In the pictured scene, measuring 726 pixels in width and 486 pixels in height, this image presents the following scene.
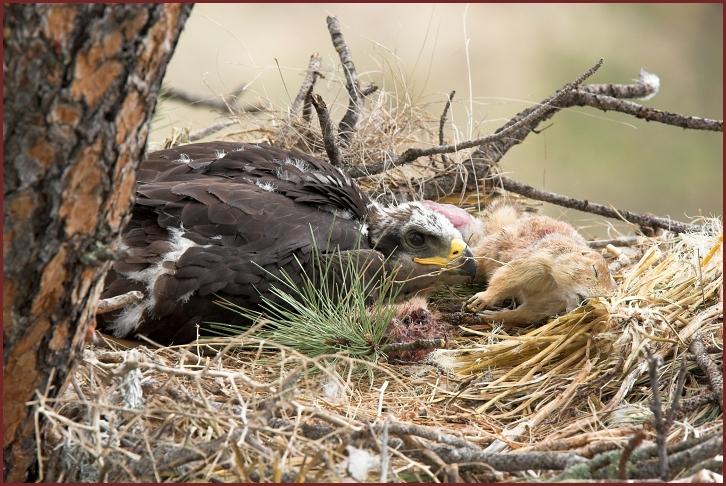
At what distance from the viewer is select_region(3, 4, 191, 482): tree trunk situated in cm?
191

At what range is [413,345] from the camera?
3.21 metres

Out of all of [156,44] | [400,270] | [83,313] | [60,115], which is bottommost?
[400,270]

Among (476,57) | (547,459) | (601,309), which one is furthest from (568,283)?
(476,57)

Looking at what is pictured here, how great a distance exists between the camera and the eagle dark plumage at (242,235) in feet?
11.1

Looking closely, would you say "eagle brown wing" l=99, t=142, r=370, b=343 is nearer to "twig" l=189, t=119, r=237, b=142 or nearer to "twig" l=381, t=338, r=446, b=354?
"twig" l=381, t=338, r=446, b=354

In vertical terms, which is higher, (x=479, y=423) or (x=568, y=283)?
(x=568, y=283)

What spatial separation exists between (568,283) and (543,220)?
61 centimetres

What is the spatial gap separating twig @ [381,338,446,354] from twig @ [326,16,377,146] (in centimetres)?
162

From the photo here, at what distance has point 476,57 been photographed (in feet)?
27.6

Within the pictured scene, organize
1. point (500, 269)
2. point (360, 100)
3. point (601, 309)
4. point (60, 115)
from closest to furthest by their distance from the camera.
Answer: point (60, 115)
point (601, 309)
point (500, 269)
point (360, 100)

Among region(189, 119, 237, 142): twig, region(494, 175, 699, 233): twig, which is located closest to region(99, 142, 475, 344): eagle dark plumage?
region(494, 175, 699, 233): twig

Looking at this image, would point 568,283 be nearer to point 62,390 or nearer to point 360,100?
point 360,100

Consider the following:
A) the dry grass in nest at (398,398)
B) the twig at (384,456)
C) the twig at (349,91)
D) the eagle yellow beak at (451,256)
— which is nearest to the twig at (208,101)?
the twig at (349,91)

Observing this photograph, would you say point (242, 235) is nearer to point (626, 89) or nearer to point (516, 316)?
point (516, 316)
